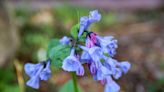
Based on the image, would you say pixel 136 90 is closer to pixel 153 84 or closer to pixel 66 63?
pixel 153 84

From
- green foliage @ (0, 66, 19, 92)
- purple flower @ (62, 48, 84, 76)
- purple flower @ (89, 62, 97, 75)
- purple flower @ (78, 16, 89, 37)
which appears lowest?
green foliage @ (0, 66, 19, 92)

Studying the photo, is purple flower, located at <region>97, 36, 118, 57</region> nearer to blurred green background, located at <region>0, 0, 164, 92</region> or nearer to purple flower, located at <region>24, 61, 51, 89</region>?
purple flower, located at <region>24, 61, 51, 89</region>

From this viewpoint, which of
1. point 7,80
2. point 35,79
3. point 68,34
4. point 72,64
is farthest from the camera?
point 68,34

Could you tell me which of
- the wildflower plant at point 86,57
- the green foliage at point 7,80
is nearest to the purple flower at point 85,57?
the wildflower plant at point 86,57

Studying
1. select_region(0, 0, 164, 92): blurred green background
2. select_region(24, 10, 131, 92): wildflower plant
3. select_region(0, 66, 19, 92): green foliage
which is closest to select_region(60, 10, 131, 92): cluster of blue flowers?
select_region(24, 10, 131, 92): wildflower plant

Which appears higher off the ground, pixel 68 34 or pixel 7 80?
pixel 68 34

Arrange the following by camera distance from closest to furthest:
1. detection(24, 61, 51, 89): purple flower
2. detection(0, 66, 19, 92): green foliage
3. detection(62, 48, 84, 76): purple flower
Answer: detection(62, 48, 84, 76): purple flower → detection(24, 61, 51, 89): purple flower → detection(0, 66, 19, 92): green foliage

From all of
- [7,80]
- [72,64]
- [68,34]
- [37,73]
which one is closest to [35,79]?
[37,73]

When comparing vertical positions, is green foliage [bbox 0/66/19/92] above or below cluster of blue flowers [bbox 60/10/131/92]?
below

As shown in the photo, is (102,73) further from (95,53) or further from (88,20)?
(88,20)
